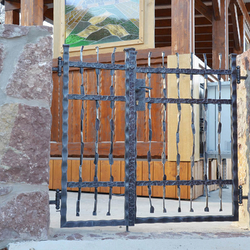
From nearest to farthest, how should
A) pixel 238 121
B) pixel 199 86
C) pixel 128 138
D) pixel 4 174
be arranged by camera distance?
pixel 4 174 < pixel 128 138 < pixel 238 121 < pixel 199 86

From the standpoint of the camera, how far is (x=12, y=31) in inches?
98.5

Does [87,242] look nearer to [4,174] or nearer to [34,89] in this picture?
[4,174]

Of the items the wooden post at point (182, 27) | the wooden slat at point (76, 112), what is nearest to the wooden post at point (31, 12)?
the wooden slat at point (76, 112)

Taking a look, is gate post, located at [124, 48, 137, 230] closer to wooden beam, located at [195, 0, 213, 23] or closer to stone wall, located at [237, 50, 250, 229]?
stone wall, located at [237, 50, 250, 229]

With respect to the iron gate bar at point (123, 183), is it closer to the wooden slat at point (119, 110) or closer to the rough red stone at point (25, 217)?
the rough red stone at point (25, 217)

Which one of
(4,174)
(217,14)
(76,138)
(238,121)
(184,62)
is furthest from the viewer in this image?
(217,14)

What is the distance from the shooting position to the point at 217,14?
22.7 feet

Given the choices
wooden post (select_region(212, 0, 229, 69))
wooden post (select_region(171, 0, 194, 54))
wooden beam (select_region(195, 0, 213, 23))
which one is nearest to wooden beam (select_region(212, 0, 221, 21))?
wooden post (select_region(212, 0, 229, 69))

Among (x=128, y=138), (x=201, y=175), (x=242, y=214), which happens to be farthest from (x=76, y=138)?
(x=242, y=214)

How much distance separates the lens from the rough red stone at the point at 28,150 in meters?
2.42

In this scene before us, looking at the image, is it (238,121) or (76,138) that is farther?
(76,138)

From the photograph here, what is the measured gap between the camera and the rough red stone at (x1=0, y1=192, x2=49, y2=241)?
2393 mm

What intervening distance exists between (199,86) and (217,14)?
277cm

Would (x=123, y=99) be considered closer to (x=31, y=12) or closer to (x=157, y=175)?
(x=157, y=175)
